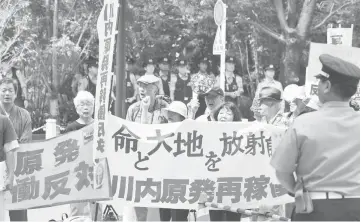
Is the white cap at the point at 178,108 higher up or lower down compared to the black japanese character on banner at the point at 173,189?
higher up

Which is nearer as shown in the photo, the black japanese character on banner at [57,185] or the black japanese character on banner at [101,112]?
the black japanese character on banner at [101,112]

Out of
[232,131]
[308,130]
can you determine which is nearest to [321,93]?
[308,130]

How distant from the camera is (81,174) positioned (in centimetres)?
923

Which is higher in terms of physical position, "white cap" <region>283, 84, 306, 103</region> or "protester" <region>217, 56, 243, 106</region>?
"white cap" <region>283, 84, 306, 103</region>

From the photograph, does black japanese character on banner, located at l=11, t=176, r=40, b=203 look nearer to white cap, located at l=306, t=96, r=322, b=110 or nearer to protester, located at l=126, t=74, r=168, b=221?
protester, located at l=126, t=74, r=168, b=221

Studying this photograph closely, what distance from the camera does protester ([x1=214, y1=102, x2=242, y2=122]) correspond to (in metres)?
9.58

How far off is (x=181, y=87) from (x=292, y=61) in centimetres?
522

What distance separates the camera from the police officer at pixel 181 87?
17297 mm

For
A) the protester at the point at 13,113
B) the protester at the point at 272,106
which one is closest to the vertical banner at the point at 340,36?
the protester at the point at 272,106

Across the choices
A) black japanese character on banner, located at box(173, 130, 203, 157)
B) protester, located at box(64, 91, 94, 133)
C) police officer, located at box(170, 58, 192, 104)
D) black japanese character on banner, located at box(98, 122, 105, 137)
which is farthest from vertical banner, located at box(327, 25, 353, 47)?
police officer, located at box(170, 58, 192, 104)

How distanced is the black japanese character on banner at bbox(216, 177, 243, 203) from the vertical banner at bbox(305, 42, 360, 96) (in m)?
1.18

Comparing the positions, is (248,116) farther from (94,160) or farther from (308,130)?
(308,130)

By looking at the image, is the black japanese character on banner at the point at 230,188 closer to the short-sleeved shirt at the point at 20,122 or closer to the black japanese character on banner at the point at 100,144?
the black japanese character on banner at the point at 100,144

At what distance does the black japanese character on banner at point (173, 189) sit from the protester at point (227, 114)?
95 cm
